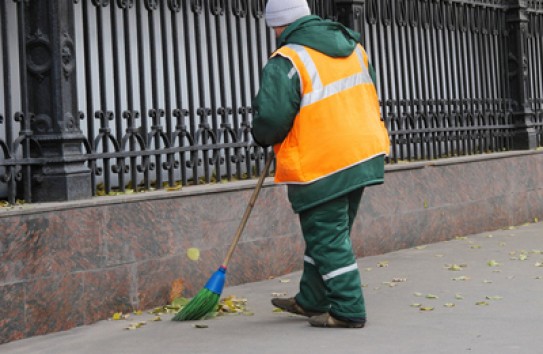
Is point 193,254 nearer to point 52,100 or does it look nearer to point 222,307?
point 222,307

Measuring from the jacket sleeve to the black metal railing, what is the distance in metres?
1.47

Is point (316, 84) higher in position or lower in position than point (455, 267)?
higher

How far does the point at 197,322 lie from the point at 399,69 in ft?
17.9

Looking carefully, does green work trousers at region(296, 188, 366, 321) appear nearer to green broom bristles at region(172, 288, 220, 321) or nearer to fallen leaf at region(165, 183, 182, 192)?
green broom bristles at region(172, 288, 220, 321)

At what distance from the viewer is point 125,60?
831 centimetres

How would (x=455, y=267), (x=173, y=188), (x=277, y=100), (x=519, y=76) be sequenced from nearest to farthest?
(x=277, y=100)
(x=173, y=188)
(x=455, y=267)
(x=519, y=76)

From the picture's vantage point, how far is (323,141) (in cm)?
662

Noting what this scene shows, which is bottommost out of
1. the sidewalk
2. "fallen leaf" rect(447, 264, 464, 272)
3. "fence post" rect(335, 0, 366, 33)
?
the sidewalk

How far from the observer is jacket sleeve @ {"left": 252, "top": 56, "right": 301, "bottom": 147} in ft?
21.5

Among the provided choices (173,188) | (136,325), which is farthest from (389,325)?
(173,188)

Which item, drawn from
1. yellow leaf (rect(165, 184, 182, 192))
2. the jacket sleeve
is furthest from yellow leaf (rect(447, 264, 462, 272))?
the jacket sleeve

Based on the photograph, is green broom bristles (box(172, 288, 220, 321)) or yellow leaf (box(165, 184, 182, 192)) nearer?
green broom bristles (box(172, 288, 220, 321))

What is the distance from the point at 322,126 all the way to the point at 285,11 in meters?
0.73

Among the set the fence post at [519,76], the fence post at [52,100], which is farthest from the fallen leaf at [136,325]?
the fence post at [519,76]
